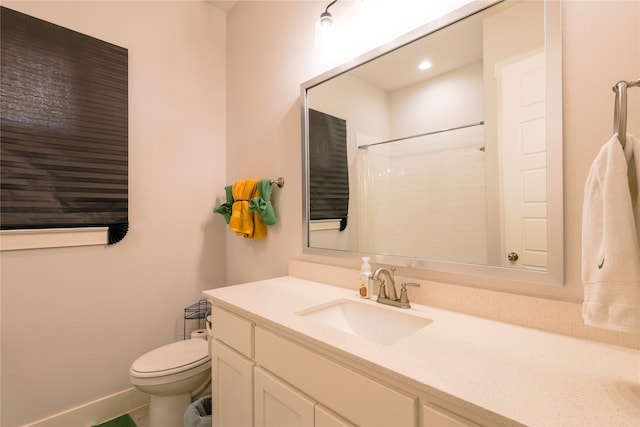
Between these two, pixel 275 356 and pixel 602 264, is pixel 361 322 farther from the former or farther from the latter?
pixel 602 264

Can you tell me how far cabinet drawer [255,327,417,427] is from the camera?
2.08 feet

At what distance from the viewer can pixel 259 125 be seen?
1.88m

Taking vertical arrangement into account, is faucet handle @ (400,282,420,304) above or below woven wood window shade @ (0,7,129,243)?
below

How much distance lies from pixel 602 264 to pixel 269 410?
1.00 m

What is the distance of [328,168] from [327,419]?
109 cm

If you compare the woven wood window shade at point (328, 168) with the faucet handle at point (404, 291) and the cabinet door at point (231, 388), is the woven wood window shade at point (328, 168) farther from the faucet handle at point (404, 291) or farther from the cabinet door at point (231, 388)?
the cabinet door at point (231, 388)

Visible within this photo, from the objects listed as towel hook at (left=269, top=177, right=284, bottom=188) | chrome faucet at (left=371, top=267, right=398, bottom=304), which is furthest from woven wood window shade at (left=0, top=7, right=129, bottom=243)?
chrome faucet at (left=371, top=267, right=398, bottom=304)

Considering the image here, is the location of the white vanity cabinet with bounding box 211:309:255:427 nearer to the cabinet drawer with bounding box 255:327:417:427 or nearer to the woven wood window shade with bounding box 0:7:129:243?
the cabinet drawer with bounding box 255:327:417:427

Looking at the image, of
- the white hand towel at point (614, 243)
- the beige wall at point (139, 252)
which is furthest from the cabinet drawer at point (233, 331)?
the white hand towel at point (614, 243)

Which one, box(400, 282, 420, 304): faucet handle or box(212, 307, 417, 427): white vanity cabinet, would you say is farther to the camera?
box(400, 282, 420, 304): faucet handle

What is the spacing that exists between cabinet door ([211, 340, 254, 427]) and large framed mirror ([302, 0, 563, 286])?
0.62m

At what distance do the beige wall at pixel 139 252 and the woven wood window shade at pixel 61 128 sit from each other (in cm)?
7

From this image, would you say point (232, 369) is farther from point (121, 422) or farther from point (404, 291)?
point (121, 422)

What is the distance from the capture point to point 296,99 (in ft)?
5.39
